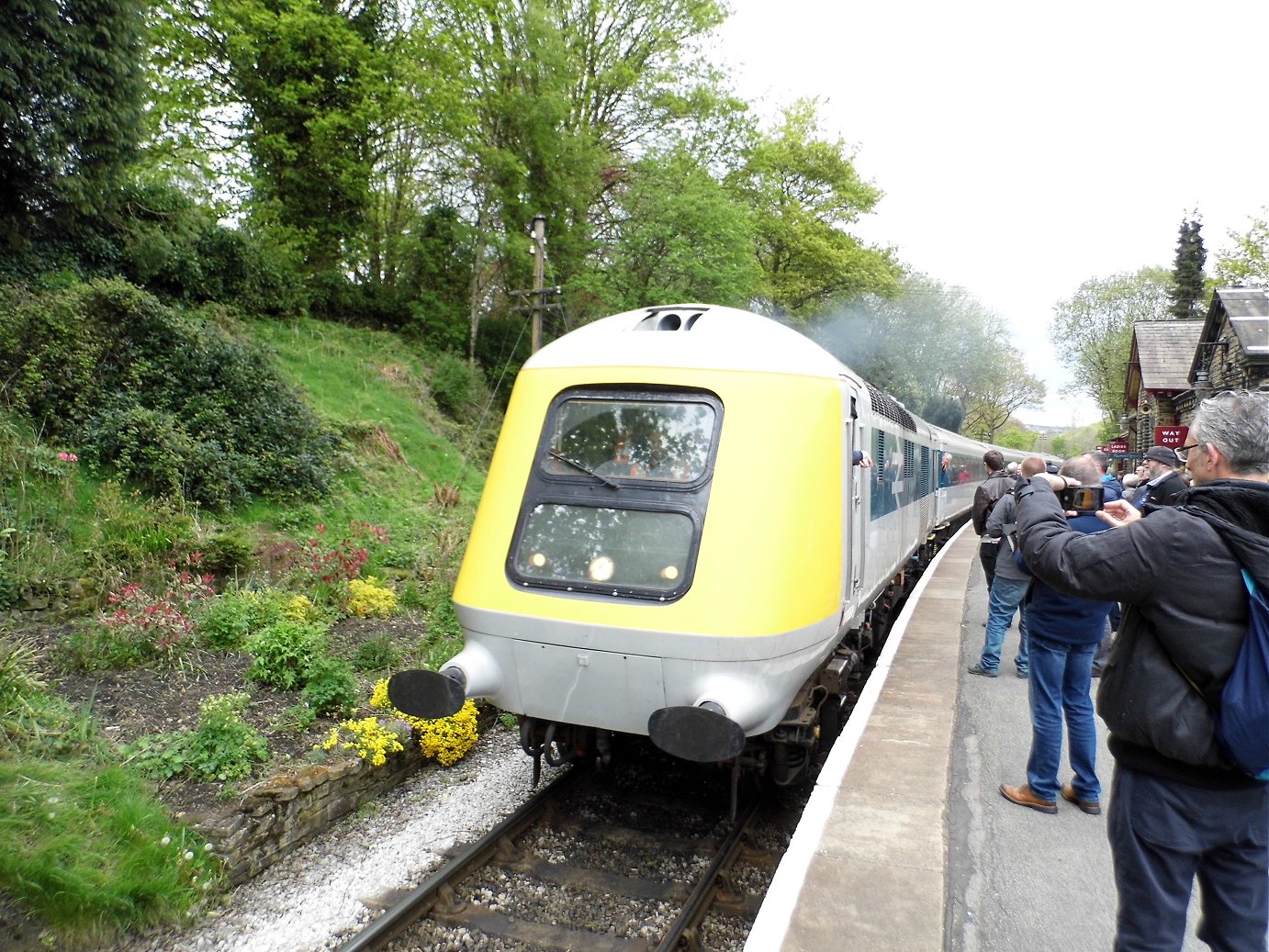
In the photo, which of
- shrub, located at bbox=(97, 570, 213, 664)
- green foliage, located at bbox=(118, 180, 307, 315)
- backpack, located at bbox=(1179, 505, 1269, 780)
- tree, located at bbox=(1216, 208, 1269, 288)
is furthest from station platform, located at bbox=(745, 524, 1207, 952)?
tree, located at bbox=(1216, 208, 1269, 288)

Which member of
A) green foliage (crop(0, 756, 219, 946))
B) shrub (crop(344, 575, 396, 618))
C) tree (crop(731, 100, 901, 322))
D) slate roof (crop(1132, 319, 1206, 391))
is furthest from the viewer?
tree (crop(731, 100, 901, 322))

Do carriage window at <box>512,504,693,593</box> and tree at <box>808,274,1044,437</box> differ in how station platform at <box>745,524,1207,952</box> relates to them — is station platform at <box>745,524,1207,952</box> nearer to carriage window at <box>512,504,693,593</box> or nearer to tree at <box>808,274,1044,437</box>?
carriage window at <box>512,504,693,593</box>

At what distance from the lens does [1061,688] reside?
4094 mm

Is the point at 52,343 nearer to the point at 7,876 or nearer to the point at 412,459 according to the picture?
the point at 412,459

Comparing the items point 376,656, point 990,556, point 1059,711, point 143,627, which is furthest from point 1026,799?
point 143,627

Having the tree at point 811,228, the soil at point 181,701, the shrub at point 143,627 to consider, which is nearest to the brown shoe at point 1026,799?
the soil at point 181,701

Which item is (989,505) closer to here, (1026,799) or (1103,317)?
(1026,799)

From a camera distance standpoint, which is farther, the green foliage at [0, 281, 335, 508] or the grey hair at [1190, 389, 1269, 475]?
the green foliage at [0, 281, 335, 508]

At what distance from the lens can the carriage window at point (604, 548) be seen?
4113 mm

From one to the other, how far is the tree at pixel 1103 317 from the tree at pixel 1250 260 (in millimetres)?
9183

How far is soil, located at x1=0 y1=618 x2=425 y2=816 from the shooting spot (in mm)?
4535

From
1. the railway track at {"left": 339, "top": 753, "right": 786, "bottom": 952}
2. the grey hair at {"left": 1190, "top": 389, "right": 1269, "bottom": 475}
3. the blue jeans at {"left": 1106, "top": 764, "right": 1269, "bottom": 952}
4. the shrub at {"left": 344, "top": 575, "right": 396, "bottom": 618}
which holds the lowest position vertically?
→ the railway track at {"left": 339, "top": 753, "right": 786, "bottom": 952}

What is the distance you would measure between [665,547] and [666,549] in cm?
1

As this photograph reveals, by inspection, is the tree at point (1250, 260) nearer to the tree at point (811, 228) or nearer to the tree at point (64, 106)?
the tree at point (811, 228)
